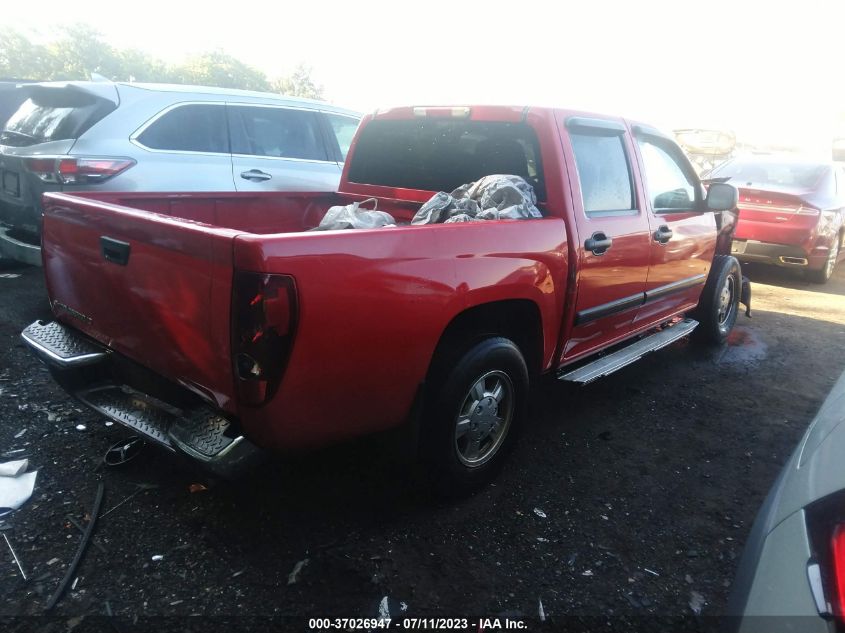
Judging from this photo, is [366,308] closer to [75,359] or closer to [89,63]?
[75,359]

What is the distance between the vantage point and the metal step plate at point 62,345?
254 cm

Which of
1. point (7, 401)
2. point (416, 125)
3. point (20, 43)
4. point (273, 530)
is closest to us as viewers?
point (273, 530)

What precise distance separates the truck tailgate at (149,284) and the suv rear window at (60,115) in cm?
245

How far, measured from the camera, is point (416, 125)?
376cm

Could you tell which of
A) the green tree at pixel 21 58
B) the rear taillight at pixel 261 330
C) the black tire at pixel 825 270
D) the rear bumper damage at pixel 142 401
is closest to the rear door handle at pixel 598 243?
the rear taillight at pixel 261 330

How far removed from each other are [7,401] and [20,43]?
3623 centimetres

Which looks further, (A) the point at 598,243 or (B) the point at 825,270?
(B) the point at 825,270

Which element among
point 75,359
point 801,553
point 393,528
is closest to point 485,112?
point 393,528

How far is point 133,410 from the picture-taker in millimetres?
2477

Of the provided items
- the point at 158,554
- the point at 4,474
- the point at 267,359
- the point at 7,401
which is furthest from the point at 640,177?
the point at 7,401

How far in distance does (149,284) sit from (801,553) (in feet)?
6.94

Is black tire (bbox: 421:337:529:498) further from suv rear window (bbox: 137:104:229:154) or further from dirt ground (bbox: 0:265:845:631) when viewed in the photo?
suv rear window (bbox: 137:104:229:154)

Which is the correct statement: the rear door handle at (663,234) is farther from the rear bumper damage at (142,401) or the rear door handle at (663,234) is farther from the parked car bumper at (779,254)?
the parked car bumper at (779,254)

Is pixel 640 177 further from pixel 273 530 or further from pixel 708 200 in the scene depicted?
pixel 273 530
